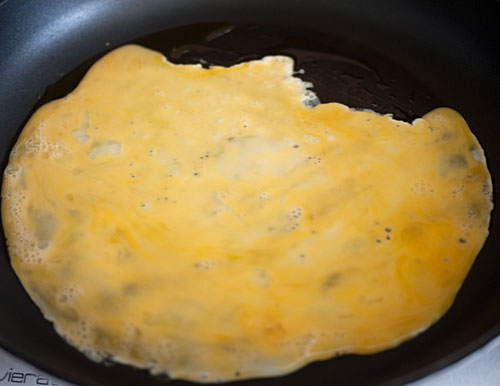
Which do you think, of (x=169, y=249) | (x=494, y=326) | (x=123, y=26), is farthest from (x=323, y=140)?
(x=123, y=26)

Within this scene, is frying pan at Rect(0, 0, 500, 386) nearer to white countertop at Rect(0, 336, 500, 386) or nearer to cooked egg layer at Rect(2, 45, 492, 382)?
cooked egg layer at Rect(2, 45, 492, 382)

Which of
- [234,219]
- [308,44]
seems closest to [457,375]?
[234,219]

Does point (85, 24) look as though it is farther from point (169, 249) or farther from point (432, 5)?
point (432, 5)

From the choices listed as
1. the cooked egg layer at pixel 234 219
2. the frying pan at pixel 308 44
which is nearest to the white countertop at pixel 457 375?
the cooked egg layer at pixel 234 219

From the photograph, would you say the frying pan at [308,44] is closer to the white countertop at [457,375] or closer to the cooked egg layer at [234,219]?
the cooked egg layer at [234,219]

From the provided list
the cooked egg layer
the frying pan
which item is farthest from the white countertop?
the frying pan

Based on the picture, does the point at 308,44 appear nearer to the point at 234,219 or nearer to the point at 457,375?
the point at 234,219
